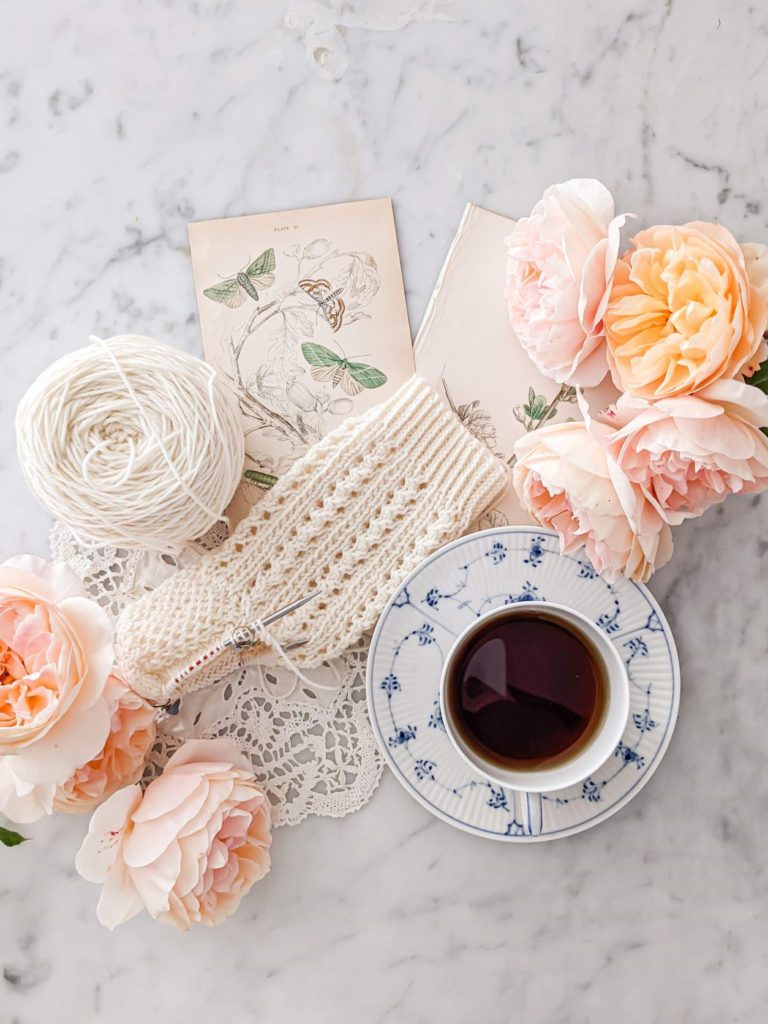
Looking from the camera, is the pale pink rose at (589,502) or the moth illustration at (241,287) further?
the moth illustration at (241,287)

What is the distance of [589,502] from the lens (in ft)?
1.99

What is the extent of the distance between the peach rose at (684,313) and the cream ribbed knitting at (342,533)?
0.46 feet

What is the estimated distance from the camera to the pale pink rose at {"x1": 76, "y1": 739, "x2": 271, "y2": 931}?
62cm

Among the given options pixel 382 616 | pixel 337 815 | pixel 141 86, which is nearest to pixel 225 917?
pixel 337 815

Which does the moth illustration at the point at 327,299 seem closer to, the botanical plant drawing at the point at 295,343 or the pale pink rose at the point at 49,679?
the botanical plant drawing at the point at 295,343

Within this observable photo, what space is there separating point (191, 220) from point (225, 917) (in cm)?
57

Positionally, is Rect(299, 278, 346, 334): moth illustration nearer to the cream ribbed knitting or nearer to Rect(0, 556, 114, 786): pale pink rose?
the cream ribbed knitting

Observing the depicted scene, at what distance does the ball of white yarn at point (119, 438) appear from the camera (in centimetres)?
60

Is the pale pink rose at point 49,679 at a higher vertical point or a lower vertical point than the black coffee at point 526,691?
higher

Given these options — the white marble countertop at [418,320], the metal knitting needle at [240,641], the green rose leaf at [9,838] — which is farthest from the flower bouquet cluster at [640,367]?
the green rose leaf at [9,838]

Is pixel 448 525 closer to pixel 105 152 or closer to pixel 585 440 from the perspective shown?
pixel 585 440

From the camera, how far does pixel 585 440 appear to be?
2.06ft

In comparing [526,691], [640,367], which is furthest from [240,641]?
[640,367]

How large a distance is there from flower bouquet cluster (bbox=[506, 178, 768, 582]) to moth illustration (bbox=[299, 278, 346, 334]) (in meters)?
0.15
